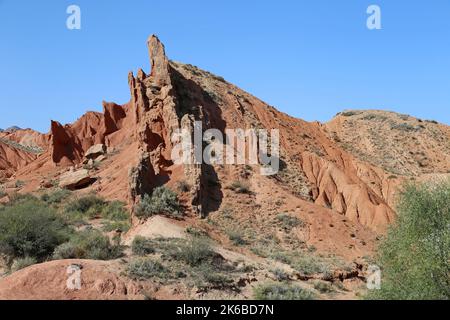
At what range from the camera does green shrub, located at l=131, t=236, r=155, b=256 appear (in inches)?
744

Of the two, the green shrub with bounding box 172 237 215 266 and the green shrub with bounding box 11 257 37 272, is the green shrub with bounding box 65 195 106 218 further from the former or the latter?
the green shrub with bounding box 172 237 215 266

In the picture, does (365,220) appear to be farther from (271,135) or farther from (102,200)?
(102,200)

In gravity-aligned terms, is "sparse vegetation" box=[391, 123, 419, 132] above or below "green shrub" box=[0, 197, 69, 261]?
above

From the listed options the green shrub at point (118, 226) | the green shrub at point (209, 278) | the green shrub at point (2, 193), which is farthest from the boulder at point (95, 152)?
the green shrub at point (209, 278)

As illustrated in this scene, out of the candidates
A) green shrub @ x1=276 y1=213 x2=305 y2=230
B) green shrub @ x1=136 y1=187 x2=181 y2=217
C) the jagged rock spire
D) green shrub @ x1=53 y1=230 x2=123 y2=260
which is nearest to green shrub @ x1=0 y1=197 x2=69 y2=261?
green shrub @ x1=53 y1=230 x2=123 y2=260

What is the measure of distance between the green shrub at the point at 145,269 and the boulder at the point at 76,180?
66.3 ft

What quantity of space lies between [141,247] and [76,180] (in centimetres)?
1952

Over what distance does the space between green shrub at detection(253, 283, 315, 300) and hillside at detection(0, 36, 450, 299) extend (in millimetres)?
679

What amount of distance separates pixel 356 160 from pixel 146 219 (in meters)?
23.7

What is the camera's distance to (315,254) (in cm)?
2488

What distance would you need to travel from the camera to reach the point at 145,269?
56.1ft

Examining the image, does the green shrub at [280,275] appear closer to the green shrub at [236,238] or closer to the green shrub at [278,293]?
the green shrub at [278,293]

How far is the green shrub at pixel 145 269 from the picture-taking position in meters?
16.6
